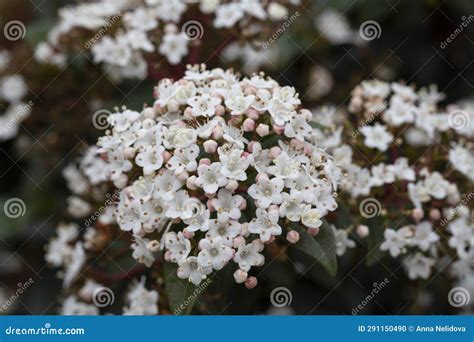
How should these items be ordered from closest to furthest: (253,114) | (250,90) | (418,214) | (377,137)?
(253,114), (250,90), (418,214), (377,137)

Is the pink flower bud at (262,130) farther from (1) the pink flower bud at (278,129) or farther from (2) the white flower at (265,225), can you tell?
(2) the white flower at (265,225)

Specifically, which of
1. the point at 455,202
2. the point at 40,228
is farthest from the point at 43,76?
the point at 455,202

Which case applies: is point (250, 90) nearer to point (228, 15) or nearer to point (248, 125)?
point (248, 125)

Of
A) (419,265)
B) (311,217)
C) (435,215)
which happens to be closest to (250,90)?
(311,217)

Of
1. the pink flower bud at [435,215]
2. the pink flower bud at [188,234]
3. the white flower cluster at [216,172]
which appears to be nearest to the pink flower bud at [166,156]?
the white flower cluster at [216,172]

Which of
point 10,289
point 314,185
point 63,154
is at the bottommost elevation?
point 10,289

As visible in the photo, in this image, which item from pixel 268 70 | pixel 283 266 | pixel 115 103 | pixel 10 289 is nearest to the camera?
pixel 283 266
